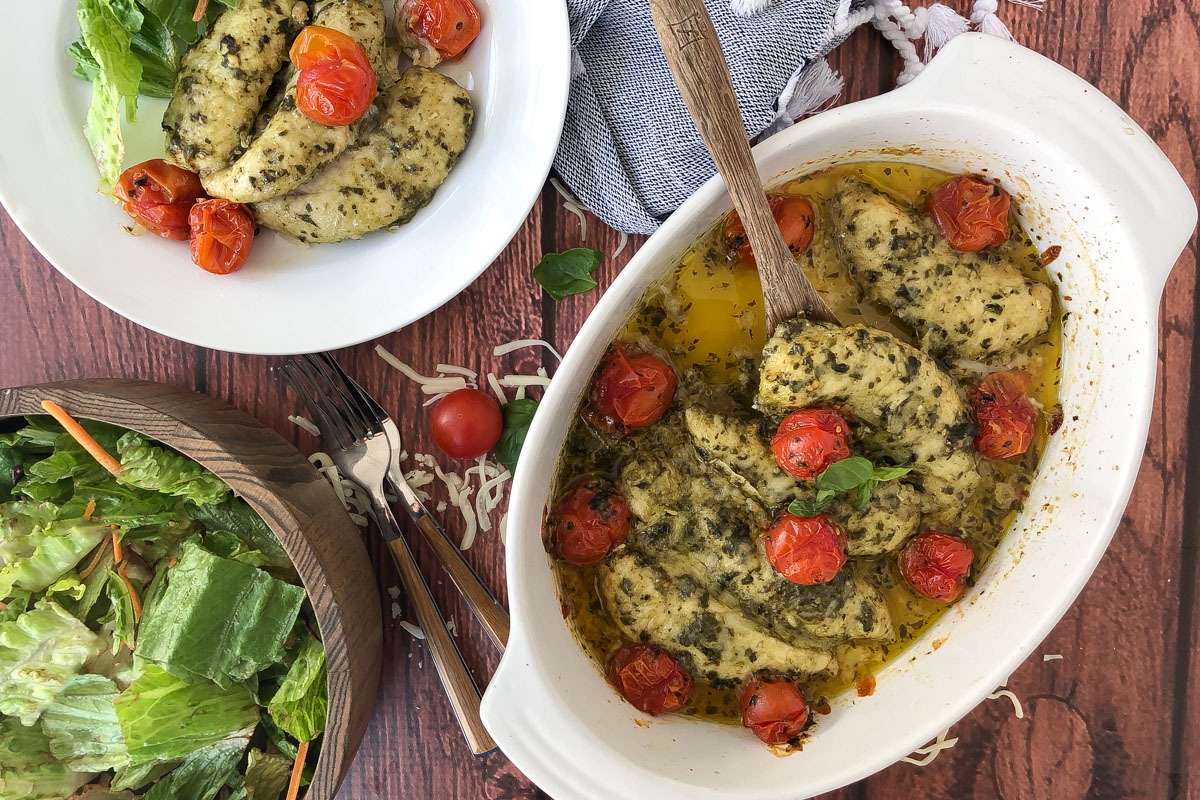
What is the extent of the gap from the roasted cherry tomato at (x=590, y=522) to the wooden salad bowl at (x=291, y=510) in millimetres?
524

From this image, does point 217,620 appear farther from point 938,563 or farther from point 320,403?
point 938,563

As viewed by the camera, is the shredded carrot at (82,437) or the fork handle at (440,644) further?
the fork handle at (440,644)

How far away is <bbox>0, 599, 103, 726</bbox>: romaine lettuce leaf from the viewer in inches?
76.7

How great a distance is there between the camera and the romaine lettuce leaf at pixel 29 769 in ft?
6.45

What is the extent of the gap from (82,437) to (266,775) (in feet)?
3.11

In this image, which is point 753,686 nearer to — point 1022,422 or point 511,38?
point 1022,422

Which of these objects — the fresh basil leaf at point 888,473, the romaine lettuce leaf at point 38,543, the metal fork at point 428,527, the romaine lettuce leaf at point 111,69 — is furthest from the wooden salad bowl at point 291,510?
the fresh basil leaf at point 888,473

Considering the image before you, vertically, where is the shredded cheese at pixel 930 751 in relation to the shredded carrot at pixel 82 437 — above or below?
below

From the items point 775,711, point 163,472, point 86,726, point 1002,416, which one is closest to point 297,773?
point 86,726

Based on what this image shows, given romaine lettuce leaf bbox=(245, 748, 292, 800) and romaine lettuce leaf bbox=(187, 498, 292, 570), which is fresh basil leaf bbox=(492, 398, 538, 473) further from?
romaine lettuce leaf bbox=(245, 748, 292, 800)

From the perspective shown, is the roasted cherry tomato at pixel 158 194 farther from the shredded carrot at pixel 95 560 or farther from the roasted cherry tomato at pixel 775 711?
the roasted cherry tomato at pixel 775 711

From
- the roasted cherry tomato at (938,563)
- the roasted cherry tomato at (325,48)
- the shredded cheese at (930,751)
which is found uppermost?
the roasted cherry tomato at (325,48)

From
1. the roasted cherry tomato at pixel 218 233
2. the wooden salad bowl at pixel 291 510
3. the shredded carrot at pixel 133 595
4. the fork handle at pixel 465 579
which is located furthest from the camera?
the fork handle at pixel 465 579

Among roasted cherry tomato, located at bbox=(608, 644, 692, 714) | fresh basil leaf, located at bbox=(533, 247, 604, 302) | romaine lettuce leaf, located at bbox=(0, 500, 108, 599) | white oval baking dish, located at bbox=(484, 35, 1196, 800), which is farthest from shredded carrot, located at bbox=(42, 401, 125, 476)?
roasted cherry tomato, located at bbox=(608, 644, 692, 714)
